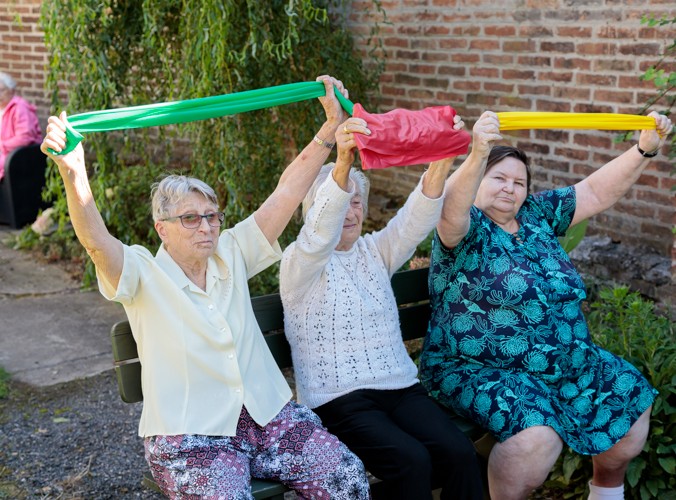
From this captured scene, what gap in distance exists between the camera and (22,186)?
8758 millimetres

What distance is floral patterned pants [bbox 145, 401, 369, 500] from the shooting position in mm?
2977

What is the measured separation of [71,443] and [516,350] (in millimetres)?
2320

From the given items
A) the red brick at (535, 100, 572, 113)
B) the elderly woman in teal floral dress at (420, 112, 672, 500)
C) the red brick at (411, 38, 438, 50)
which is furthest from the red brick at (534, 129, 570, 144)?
the elderly woman in teal floral dress at (420, 112, 672, 500)

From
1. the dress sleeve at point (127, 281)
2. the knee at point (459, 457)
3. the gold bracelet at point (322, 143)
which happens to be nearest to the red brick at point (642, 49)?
the gold bracelet at point (322, 143)

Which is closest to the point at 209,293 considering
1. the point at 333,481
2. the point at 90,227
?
the point at 90,227

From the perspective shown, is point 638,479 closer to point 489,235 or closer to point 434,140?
point 489,235

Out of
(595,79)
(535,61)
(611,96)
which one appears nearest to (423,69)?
(535,61)

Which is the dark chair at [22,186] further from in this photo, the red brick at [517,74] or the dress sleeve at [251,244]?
the dress sleeve at [251,244]

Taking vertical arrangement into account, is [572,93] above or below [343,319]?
above

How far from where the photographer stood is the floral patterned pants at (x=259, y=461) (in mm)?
2977

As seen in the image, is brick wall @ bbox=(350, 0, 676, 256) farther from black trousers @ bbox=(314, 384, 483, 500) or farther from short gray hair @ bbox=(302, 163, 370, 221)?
black trousers @ bbox=(314, 384, 483, 500)

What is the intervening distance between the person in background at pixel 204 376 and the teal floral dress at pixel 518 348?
22.1 inches

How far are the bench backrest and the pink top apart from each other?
5.55m

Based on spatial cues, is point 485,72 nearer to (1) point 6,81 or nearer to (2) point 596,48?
(2) point 596,48
